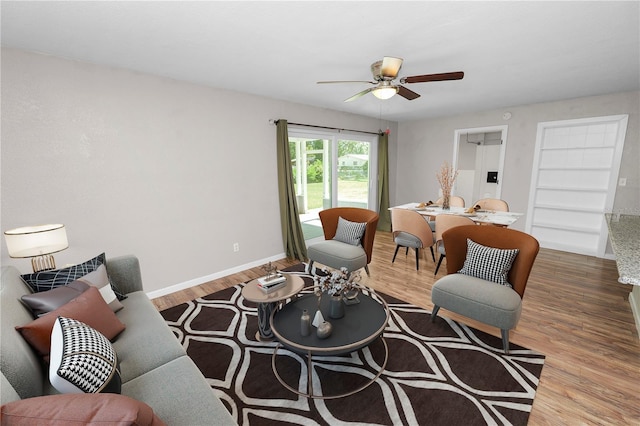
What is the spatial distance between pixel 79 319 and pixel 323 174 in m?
4.08

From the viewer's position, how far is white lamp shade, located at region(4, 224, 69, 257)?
205 centimetres

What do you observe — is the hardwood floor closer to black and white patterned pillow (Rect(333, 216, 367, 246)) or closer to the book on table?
black and white patterned pillow (Rect(333, 216, 367, 246))

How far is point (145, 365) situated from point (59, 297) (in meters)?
0.74

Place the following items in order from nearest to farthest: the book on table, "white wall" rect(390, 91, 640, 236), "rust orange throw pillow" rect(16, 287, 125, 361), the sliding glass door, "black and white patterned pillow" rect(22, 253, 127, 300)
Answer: "rust orange throw pillow" rect(16, 287, 125, 361) → "black and white patterned pillow" rect(22, 253, 127, 300) → the book on table → "white wall" rect(390, 91, 640, 236) → the sliding glass door

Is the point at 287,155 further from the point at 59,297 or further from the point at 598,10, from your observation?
the point at 598,10

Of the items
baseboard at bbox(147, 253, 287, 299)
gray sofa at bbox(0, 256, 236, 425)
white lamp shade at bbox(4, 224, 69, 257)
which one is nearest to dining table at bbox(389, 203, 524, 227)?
baseboard at bbox(147, 253, 287, 299)

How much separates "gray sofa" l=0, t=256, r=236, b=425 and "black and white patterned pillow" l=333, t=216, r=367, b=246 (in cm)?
233

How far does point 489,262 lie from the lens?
98.2 inches

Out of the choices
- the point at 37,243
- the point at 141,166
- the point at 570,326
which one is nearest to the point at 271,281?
the point at 37,243

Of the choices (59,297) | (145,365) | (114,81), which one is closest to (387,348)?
(145,365)

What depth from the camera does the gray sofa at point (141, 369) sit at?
1.17m

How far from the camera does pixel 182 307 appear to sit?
2975 millimetres

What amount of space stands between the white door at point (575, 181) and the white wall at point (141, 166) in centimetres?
440

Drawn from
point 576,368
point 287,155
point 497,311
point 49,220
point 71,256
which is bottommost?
point 576,368
